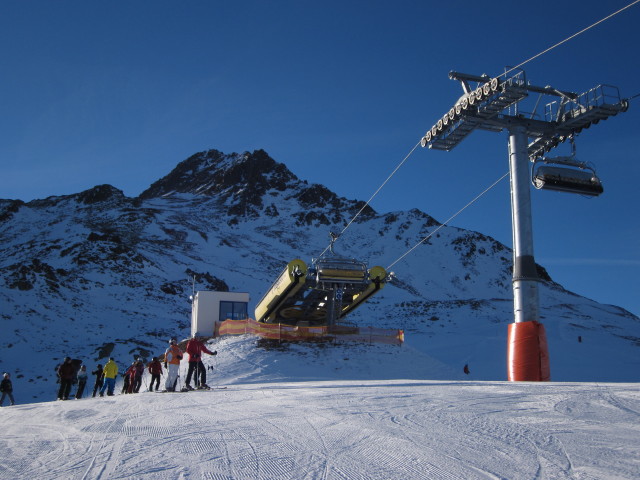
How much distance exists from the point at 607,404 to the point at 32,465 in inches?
287

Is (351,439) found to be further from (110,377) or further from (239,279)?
(239,279)

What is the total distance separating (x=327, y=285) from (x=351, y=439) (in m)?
21.8

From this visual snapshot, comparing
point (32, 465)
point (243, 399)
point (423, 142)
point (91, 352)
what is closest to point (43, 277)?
point (91, 352)

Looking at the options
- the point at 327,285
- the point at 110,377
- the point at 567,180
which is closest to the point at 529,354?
the point at 567,180

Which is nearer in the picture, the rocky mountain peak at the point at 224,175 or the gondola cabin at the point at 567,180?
the gondola cabin at the point at 567,180

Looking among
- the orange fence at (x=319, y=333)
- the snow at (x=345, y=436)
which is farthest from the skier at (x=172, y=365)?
the orange fence at (x=319, y=333)

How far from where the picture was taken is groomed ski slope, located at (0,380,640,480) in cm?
494

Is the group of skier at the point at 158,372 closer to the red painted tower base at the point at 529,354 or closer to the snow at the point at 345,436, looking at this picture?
the snow at the point at 345,436

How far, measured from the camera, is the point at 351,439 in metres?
6.13

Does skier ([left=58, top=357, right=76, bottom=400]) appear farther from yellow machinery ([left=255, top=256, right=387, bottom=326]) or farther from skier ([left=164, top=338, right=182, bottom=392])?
yellow machinery ([left=255, top=256, right=387, bottom=326])

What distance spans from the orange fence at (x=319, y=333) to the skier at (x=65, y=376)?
10.7 m

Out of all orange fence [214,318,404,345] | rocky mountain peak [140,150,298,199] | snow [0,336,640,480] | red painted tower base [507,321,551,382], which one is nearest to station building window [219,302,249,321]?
orange fence [214,318,404,345]

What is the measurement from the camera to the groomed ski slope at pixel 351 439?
494 cm

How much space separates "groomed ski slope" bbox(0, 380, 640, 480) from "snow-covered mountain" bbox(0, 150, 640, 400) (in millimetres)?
15124
